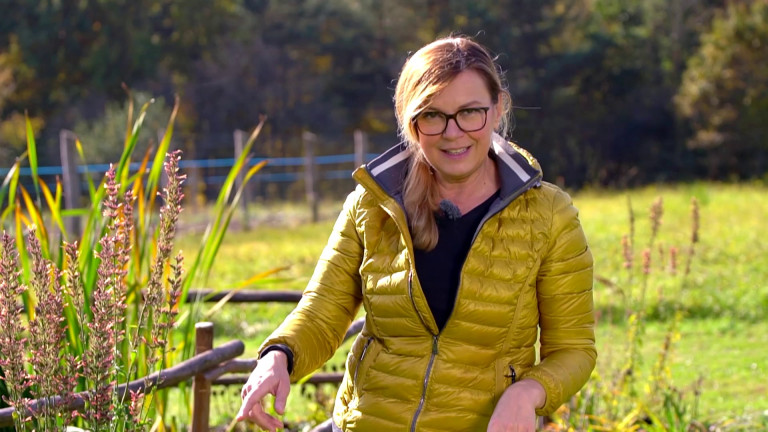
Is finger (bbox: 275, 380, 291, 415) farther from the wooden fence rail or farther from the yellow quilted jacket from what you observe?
the wooden fence rail

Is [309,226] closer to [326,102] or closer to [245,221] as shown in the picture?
[245,221]

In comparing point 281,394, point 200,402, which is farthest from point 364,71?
point 281,394

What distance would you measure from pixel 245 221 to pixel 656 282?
9.11 meters

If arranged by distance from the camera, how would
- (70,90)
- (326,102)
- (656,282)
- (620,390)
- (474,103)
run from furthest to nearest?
1. (326,102)
2. (70,90)
3. (656,282)
4. (620,390)
5. (474,103)

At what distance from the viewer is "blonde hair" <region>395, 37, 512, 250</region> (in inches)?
82.1

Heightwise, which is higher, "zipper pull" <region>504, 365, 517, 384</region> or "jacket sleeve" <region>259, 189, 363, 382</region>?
"jacket sleeve" <region>259, 189, 363, 382</region>

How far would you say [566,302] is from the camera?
2115 mm

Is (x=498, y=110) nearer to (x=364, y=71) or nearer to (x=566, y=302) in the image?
(x=566, y=302)

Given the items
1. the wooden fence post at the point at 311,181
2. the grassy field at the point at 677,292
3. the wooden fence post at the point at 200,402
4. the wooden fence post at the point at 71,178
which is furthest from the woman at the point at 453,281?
the wooden fence post at the point at 311,181

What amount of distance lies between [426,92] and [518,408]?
63 centimetres

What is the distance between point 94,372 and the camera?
188 centimetres

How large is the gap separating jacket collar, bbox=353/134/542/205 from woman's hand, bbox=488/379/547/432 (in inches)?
14.4

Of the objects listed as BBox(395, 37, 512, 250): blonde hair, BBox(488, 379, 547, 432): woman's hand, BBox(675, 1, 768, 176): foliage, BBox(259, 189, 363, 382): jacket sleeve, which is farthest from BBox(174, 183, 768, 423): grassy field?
BBox(675, 1, 768, 176): foliage

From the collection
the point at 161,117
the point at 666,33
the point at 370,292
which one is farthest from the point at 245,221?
the point at 666,33
